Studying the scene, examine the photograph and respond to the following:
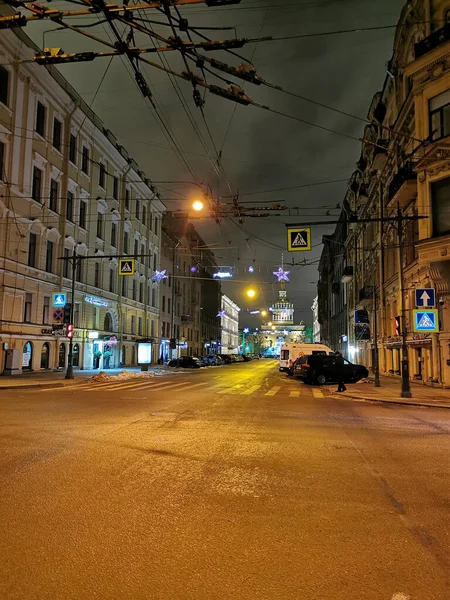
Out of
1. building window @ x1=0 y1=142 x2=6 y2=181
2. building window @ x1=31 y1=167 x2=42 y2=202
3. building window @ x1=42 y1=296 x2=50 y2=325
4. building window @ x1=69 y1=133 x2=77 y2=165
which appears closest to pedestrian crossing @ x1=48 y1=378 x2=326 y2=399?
building window @ x1=42 y1=296 x2=50 y2=325

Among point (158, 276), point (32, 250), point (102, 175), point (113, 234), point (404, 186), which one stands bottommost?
point (32, 250)

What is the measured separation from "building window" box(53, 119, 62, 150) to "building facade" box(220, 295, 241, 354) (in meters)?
80.5

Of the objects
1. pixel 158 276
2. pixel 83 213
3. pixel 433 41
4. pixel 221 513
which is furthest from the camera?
pixel 158 276

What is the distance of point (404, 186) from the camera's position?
931 inches

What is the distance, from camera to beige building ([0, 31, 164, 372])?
29578 millimetres

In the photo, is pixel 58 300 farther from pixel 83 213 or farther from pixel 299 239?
pixel 299 239

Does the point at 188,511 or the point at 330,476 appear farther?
the point at 330,476

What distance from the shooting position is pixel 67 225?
36.6m

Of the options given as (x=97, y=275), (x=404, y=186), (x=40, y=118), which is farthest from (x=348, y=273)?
(x=40, y=118)

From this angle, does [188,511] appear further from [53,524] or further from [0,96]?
[0,96]

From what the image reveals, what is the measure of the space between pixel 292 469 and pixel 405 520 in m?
2.27

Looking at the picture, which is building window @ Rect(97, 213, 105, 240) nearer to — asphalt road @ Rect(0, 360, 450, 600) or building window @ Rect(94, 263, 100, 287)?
building window @ Rect(94, 263, 100, 287)

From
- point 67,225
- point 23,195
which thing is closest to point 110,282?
point 67,225

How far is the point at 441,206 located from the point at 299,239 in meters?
9.12
